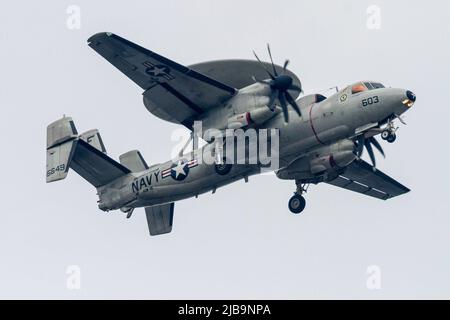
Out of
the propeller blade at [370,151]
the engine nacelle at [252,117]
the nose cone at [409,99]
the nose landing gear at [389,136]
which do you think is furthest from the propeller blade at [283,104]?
the nose cone at [409,99]

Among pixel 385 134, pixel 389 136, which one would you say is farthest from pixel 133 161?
pixel 389 136

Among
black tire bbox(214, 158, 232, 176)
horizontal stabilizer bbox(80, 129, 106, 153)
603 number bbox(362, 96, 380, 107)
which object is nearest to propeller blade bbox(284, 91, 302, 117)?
603 number bbox(362, 96, 380, 107)

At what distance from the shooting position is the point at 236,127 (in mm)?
38469

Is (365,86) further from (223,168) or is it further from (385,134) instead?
(223,168)

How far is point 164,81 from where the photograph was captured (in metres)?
39.6

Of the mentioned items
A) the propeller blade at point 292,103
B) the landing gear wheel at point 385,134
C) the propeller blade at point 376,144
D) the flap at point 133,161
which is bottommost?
the landing gear wheel at point 385,134

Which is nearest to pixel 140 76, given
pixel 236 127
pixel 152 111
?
pixel 152 111

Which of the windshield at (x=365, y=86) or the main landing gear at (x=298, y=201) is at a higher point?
the windshield at (x=365, y=86)

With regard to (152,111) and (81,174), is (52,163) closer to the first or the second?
(81,174)

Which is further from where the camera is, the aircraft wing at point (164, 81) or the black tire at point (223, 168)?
the black tire at point (223, 168)

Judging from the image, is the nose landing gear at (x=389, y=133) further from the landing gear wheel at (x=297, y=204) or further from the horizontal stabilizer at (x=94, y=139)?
the horizontal stabilizer at (x=94, y=139)

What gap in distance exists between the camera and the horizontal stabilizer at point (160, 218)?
4400 centimetres

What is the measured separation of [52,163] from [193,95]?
7372 mm

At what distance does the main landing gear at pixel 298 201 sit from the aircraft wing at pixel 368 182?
12.5 ft
